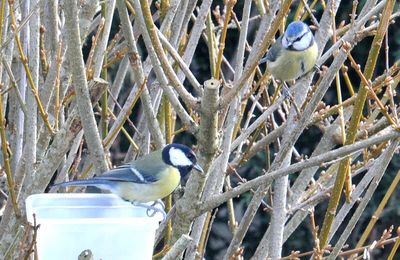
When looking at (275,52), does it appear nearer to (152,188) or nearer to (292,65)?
(292,65)

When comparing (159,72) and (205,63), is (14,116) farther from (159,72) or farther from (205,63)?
(205,63)

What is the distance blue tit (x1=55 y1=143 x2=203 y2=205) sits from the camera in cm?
242

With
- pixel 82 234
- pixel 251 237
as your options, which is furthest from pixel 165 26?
pixel 251 237

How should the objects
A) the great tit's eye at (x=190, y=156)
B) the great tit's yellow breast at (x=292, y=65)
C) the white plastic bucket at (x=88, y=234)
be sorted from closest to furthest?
1. the white plastic bucket at (x=88, y=234)
2. the great tit's eye at (x=190, y=156)
3. the great tit's yellow breast at (x=292, y=65)

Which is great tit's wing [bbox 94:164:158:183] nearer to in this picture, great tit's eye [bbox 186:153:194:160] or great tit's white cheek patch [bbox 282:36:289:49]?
great tit's eye [bbox 186:153:194:160]

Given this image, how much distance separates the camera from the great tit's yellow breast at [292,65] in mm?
3094

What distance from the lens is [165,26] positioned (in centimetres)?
251

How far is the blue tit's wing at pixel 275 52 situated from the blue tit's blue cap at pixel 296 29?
0.04 metres

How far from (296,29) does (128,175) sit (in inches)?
42.1

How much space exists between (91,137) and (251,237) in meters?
3.66

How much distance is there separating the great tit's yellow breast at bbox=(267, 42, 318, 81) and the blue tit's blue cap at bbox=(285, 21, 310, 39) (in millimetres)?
82

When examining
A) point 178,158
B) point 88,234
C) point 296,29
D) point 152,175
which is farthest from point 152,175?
point 296,29

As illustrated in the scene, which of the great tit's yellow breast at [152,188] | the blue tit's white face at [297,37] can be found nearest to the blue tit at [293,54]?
the blue tit's white face at [297,37]

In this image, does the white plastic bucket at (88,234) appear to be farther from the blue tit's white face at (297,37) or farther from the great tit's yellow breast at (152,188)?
the blue tit's white face at (297,37)
